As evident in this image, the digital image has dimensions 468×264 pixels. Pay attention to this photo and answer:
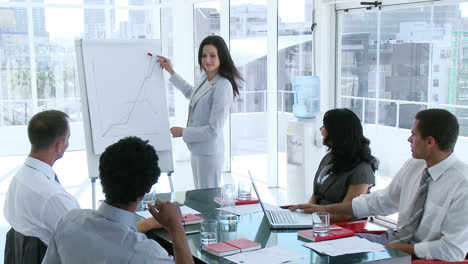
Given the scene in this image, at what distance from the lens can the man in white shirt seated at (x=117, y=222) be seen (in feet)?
5.51

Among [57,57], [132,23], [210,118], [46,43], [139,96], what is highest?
[132,23]

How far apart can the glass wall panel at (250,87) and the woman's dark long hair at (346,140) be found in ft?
12.7

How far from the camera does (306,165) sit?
5402 millimetres

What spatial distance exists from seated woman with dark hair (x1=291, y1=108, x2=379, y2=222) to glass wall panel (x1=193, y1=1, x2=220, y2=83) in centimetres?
478

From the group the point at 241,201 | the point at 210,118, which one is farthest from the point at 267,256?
the point at 210,118

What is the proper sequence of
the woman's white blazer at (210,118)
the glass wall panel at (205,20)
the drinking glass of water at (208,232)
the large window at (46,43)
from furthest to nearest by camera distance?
the large window at (46,43) → the glass wall panel at (205,20) → the woman's white blazer at (210,118) → the drinking glass of water at (208,232)

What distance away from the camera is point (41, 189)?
2266mm

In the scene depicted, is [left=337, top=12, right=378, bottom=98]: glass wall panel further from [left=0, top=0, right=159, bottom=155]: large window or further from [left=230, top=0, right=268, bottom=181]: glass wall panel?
[left=0, top=0, right=159, bottom=155]: large window

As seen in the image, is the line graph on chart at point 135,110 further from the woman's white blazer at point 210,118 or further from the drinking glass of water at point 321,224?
the drinking glass of water at point 321,224

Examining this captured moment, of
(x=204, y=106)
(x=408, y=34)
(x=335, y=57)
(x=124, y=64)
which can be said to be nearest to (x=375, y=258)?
(x=204, y=106)

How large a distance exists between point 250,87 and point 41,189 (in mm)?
5331

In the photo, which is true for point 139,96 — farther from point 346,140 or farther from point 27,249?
point 27,249

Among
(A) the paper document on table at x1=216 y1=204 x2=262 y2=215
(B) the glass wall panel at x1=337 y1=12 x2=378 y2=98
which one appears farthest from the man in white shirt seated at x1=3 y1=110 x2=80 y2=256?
(B) the glass wall panel at x1=337 y1=12 x2=378 y2=98

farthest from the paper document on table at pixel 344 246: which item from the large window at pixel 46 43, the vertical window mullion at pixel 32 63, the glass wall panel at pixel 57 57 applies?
the vertical window mullion at pixel 32 63
